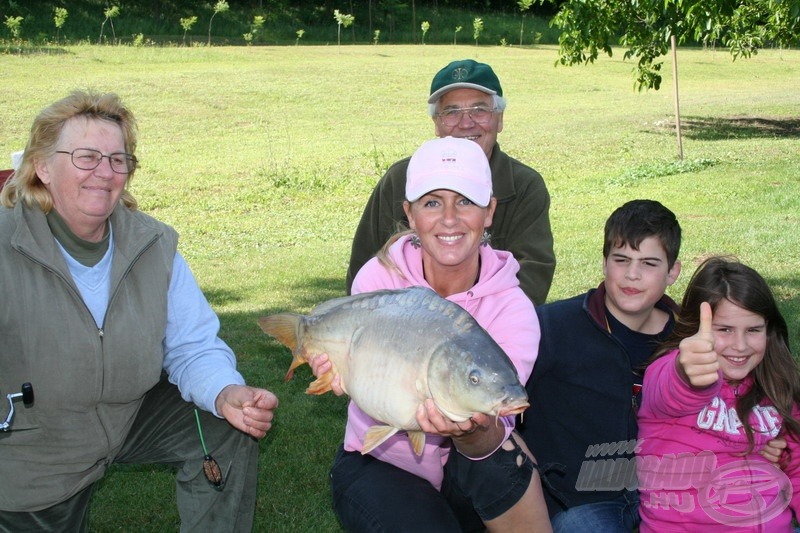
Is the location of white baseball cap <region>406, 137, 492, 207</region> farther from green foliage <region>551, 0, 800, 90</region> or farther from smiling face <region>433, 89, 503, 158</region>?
green foliage <region>551, 0, 800, 90</region>

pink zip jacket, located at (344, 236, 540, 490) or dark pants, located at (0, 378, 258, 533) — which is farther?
dark pants, located at (0, 378, 258, 533)

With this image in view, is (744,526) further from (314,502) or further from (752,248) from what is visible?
(752,248)

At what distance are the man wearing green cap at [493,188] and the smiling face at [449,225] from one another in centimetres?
138

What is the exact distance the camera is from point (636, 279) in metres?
3.50

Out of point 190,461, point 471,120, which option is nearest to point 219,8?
point 471,120

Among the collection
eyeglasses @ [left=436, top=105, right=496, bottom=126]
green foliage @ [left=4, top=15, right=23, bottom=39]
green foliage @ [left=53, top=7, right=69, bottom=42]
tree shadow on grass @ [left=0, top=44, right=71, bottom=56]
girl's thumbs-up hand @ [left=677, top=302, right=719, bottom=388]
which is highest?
green foliage @ [left=53, top=7, right=69, bottom=42]

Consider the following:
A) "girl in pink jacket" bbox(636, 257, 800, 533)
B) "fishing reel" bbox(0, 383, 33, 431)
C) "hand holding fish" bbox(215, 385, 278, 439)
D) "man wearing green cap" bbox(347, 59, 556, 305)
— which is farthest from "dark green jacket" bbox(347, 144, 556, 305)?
"fishing reel" bbox(0, 383, 33, 431)

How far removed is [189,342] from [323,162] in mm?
14818

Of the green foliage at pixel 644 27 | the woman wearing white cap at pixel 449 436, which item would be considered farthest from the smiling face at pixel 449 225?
the green foliage at pixel 644 27

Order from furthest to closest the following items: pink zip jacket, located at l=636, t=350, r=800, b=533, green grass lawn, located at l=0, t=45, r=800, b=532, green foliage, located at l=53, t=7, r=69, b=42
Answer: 1. green foliage, located at l=53, t=7, r=69, b=42
2. green grass lawn, located at l=0, t=45, r=800, b=532
3. pink zip jacket, located at l=636, t=350, r=800, b=533

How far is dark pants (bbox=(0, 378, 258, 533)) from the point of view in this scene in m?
3.36

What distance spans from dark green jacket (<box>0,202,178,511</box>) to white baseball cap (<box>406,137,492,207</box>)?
1.16 metres

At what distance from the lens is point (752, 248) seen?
29.8ft

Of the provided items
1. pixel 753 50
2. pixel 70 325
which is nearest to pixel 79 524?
pixel 70 325
